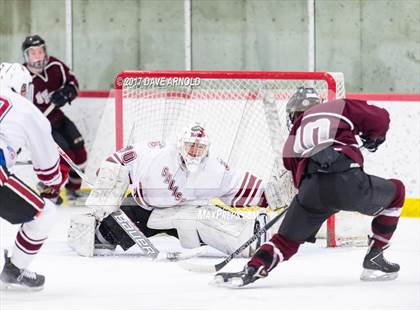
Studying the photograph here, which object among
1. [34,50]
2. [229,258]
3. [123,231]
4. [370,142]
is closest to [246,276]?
[229,258]

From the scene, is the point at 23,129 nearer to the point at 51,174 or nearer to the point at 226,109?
the point at 51,174

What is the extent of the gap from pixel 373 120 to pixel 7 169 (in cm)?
132

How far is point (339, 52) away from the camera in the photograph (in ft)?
26.0

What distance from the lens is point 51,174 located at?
4676 millimetres

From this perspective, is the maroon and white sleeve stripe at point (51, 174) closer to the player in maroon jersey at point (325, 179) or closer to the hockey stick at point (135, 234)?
the player in maroon jersey at point (325, 179)

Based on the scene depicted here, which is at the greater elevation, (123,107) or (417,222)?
(123,107)

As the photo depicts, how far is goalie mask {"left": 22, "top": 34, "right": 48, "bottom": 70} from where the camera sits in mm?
7637

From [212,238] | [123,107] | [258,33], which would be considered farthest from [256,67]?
[212,238]

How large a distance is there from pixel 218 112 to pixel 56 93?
164 centimetres

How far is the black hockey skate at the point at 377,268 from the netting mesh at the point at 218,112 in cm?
99

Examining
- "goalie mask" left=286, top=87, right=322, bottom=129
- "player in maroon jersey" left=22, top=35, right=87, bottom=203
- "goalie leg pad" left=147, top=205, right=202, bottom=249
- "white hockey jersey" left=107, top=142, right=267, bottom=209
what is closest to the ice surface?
"goalie leg pad" left=147, top=205, right=202, bottom=249

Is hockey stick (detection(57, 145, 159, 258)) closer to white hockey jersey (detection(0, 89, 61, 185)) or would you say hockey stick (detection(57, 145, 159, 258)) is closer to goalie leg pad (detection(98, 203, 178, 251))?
goalie leg pad (detection(98, 203, 178, 251))

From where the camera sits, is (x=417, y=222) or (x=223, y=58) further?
(x=223, y=58)

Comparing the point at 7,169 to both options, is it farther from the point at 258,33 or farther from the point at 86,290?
the point at 258,33
